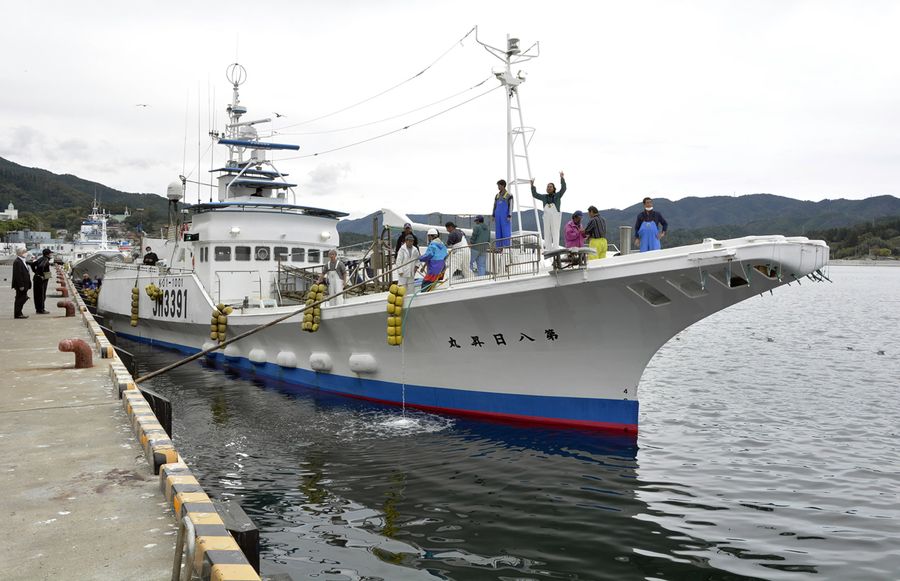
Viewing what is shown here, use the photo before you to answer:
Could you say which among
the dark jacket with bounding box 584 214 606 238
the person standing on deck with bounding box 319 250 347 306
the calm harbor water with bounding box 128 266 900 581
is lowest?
the calm harbor water with bounding box 128 266 900 581

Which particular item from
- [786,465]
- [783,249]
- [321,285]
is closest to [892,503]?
[786,465]

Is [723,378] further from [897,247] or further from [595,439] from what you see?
[897,247]

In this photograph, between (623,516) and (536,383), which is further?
(536,383)

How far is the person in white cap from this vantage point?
12.2m

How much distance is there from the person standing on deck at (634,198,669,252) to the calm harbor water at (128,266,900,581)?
3.32 metres

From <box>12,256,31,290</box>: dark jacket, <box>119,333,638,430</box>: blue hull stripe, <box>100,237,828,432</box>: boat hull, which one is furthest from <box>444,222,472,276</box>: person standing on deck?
<box>12,256,31,290</box>: dark jacket

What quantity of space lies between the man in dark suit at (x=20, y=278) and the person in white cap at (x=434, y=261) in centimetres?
1087

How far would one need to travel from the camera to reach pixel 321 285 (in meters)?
14.4

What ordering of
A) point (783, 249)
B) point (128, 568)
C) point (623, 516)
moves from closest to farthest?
point (128, 568) < point (623, 516) < point (783, 249)

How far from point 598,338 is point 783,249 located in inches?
124

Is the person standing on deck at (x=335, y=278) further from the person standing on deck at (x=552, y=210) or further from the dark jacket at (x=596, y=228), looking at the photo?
the dark jacket at (x=596, y=228)

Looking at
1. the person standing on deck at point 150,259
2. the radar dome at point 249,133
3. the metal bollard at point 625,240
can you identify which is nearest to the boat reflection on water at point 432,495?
the metal bollard at point 625,240

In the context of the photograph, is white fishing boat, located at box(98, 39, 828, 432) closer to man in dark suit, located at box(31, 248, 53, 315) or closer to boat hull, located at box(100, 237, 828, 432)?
boat hull, located at box(100, 237, 828, 432)

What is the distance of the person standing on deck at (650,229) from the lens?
11070 mm
